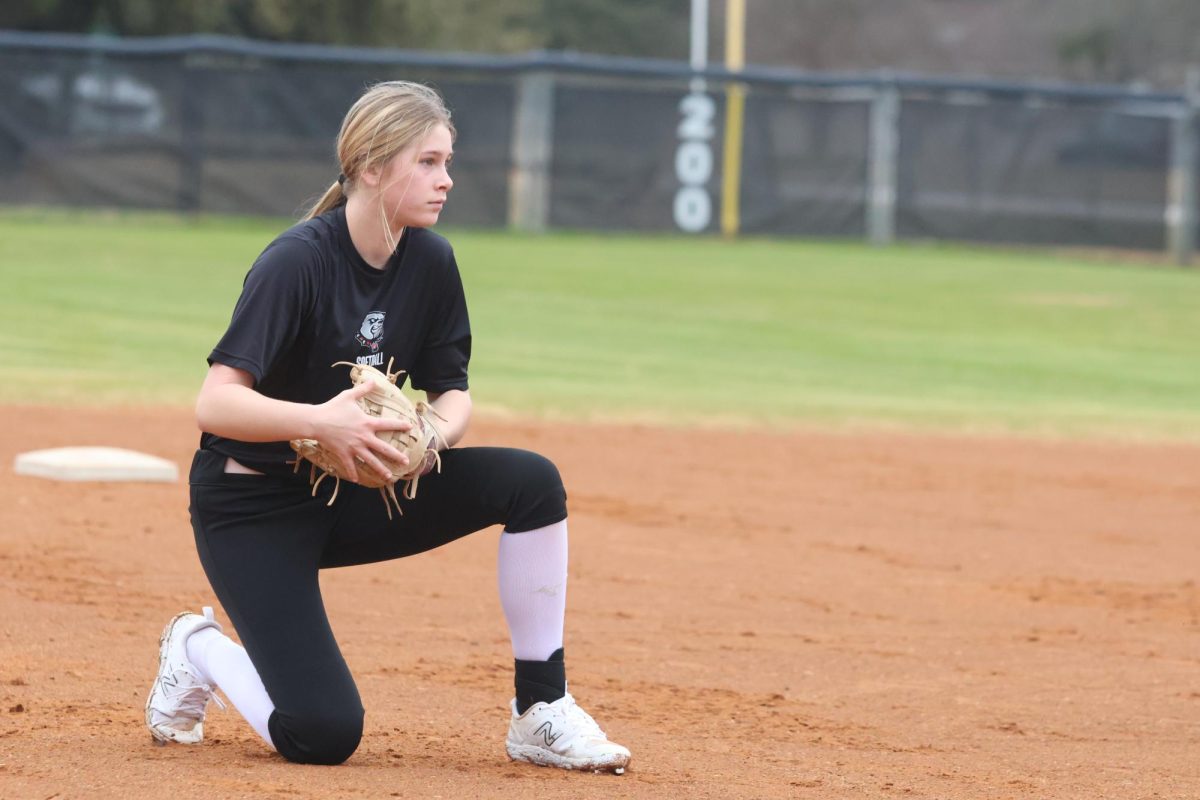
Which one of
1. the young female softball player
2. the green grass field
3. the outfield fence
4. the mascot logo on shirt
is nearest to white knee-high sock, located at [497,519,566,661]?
the young female softball player

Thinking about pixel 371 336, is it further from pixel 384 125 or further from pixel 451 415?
pixel 384 125

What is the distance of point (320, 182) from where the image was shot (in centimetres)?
2058

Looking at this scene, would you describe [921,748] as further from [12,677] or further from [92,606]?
[92,606]

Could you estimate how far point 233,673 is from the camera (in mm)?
3408

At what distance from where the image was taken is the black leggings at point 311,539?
3281 millimetres

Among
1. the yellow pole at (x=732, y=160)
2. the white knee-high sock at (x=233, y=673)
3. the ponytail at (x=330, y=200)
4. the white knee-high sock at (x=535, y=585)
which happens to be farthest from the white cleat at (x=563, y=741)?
the yellow pole at (x=732, y=160)

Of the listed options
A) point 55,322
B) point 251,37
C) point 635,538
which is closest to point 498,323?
point 55,322

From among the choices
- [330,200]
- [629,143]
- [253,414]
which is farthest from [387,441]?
[629,143]

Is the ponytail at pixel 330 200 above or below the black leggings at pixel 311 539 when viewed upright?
above

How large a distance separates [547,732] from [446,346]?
32.9 inches

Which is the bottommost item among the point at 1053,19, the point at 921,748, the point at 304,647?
the point at 921,748

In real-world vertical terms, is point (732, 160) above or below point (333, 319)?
above

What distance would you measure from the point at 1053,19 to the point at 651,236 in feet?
93.0

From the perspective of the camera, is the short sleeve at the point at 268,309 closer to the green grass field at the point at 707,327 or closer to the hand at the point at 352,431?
the hand at the point at 352,431
